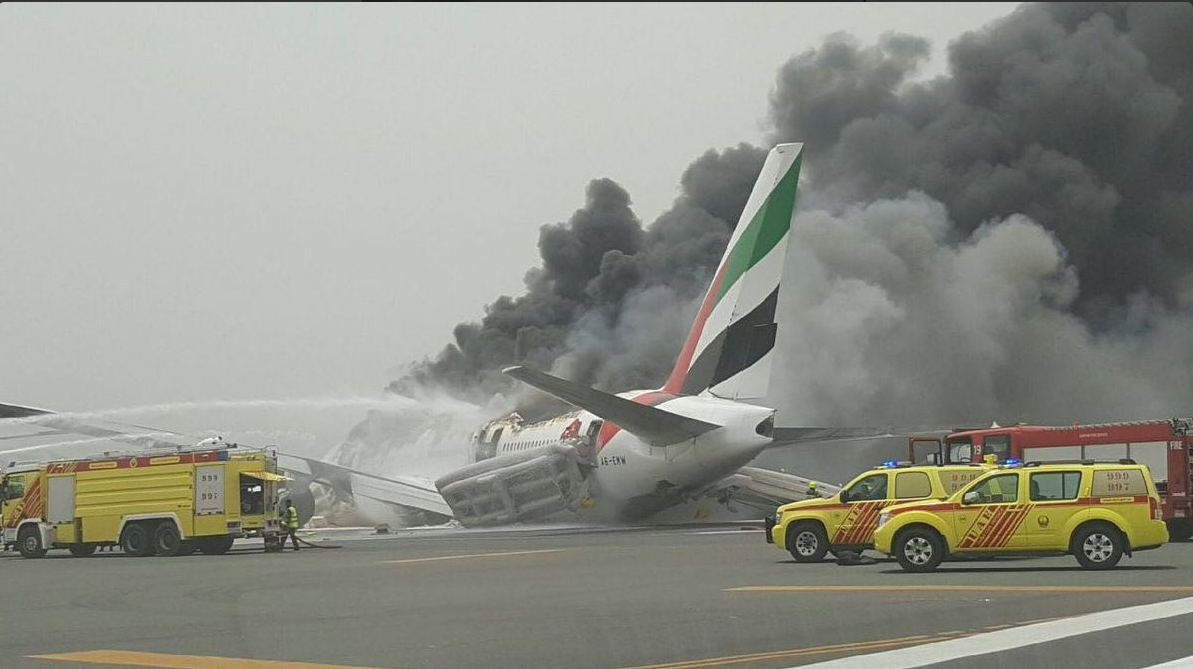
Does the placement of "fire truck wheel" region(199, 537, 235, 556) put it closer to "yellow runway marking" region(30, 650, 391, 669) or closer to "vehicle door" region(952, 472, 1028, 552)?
"vehicle door" region(952, 472, 1028, 552)

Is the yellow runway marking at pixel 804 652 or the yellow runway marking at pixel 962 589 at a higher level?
the yellow runway marking at pixel 962 589

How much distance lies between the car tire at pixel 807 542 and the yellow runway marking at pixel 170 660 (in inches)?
574

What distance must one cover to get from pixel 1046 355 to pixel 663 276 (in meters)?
18.2

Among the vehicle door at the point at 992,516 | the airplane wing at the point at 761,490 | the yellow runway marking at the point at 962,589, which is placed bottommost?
the yellow runway marking at the point at 962,589

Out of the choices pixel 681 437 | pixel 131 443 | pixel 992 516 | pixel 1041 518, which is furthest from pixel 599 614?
pixel 131 443

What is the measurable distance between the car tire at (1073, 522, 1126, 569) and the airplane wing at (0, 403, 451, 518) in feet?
76.0

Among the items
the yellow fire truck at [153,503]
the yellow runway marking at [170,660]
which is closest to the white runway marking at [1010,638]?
the yellow runway marking at [170,660]

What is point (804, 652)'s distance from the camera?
15125 millimetres

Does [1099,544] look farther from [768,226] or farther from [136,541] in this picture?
[136,541]

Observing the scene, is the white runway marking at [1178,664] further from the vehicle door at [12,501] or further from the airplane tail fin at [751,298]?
the vehicle door at [12,501]

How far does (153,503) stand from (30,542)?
3957 mm

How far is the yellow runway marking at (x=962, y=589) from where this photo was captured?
2050 centimetres

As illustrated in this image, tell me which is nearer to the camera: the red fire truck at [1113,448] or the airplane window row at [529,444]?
the red fire truck at [1113,448]

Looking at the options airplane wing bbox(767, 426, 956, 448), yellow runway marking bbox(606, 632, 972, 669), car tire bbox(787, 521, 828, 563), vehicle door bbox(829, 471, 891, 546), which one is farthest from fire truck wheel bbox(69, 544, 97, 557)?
yellow runway marking bbox(606, 632, 972, 669)
